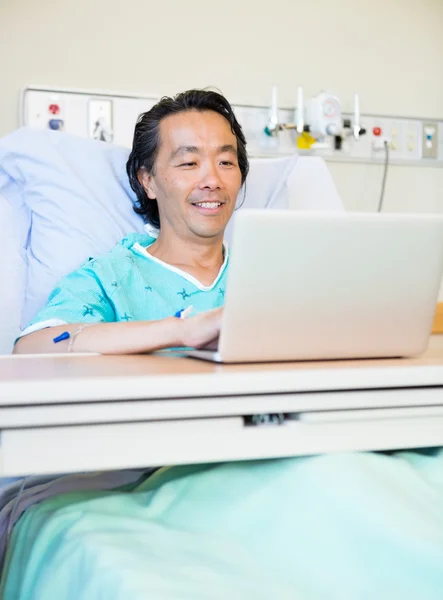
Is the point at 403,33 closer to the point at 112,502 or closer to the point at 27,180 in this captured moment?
the point at 27,180

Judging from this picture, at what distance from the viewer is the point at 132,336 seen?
1220 millimetres

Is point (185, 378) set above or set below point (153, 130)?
below

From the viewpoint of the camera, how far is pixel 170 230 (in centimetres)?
185

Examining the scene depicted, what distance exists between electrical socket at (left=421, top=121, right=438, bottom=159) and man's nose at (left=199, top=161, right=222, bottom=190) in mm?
1261

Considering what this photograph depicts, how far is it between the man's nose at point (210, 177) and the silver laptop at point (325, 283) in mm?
819

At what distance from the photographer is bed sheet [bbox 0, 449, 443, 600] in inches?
29.8

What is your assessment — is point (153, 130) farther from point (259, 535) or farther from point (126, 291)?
point (259, 535)

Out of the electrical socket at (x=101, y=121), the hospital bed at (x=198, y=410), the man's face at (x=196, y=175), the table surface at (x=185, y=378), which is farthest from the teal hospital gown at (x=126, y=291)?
the electrical socket at (x=101, y=121)

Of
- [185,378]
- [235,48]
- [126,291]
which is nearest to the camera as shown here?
[185,378]

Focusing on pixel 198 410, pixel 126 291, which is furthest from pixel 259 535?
pixel 126 291

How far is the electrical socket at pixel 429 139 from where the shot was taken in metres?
2.82

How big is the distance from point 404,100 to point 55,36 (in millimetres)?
1218

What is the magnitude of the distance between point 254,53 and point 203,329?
179 cm

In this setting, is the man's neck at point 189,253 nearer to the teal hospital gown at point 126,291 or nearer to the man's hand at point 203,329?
the teal hospital gown at point 126,291
